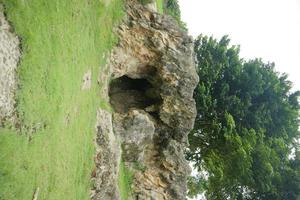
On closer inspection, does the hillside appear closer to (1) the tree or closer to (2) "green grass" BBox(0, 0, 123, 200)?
(2) "green grass" BBox(0, 0, 123, 200)

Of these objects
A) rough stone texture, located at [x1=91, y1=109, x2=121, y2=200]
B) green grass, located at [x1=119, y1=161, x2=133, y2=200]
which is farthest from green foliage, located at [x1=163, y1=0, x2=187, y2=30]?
rough stone texture, located at [x1=91, y1=109, x2=121, y2=200]

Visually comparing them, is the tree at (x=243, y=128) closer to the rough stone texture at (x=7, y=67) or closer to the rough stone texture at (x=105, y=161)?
the rough stone texture at (x=105, y=161)

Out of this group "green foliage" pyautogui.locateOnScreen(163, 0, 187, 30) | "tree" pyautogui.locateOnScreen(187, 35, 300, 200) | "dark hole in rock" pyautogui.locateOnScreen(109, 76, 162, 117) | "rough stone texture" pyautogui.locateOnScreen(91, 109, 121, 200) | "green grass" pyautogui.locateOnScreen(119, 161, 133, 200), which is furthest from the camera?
"green foliage" pyautogui.locateOnScreen(163, 0, 187, 30)

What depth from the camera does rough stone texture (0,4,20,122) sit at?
24.8ft

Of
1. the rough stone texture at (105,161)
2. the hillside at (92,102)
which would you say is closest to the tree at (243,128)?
the hillside at (92,102)

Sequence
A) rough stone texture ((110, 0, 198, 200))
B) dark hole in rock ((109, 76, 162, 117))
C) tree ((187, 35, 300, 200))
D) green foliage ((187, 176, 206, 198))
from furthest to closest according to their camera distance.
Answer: green foliage ((187, 176, 206, 198)) < tree ((187, 35, 300, 200)) < dark hole in rock ((109, 76, 162, 117)) < rough stone texture ((110, 0, 198, 200))

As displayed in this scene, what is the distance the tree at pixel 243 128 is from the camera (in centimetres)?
2466

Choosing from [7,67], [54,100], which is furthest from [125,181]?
[7,67]

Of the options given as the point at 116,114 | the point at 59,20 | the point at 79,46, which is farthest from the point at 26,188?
the point at 116,114

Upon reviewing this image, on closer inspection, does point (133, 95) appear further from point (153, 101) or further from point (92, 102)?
point (92, 102)

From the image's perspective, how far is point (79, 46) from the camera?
12422 millimetres

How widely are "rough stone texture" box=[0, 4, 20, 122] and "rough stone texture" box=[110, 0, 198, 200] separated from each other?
27.7ft

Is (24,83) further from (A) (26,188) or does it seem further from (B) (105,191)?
(B) (105,191)

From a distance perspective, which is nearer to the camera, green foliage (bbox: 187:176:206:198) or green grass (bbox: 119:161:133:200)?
green grass (bbox: 119:161:133:200)
